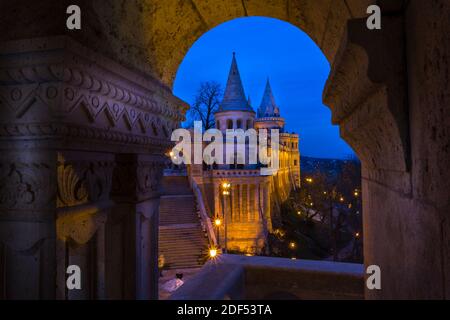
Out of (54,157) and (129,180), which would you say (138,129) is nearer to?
(129,180)

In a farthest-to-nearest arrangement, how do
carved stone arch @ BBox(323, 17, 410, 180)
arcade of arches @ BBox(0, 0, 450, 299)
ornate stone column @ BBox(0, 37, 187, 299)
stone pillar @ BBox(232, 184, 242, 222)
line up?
1. stone pillar @ BBox(232, 184, 242, 222)
2. ornate stone column @ BBox(0, 37, 187, 299)
3. carved stone arch @ BBox(323, 17, 410, 180)
4. arcade of arches @ BBox(0, 0, 450, 299)

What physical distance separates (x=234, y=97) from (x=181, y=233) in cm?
1953

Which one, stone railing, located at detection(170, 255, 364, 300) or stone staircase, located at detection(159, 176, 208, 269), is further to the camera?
stone staircase, located at detection(159, 176, 208, 269)

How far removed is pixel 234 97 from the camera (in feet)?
109

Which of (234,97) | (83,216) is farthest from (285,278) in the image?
(234,97)

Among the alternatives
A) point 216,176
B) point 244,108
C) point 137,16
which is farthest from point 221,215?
point 137,16

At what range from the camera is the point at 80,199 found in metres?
1.71

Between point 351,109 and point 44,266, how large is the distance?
1.78 m

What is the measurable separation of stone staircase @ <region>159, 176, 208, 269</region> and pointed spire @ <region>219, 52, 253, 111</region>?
12.6 meters

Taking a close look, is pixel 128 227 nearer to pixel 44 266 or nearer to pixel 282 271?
pixel 44 266

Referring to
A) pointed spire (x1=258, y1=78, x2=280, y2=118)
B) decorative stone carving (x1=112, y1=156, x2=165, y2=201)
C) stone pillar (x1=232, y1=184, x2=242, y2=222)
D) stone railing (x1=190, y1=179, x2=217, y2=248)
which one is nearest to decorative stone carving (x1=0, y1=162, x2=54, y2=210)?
decorative stone carving (x1=112, y1=156, x2=165, y2=201)

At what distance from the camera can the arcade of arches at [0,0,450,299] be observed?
3.34 feet

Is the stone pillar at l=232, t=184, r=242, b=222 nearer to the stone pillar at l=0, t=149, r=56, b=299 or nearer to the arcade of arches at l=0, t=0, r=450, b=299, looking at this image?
the arcade of arches at l=0, t=0, r=450, b=299

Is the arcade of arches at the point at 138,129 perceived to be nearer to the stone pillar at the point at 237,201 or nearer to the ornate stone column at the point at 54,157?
the ornate stone column at the point at 54,157
